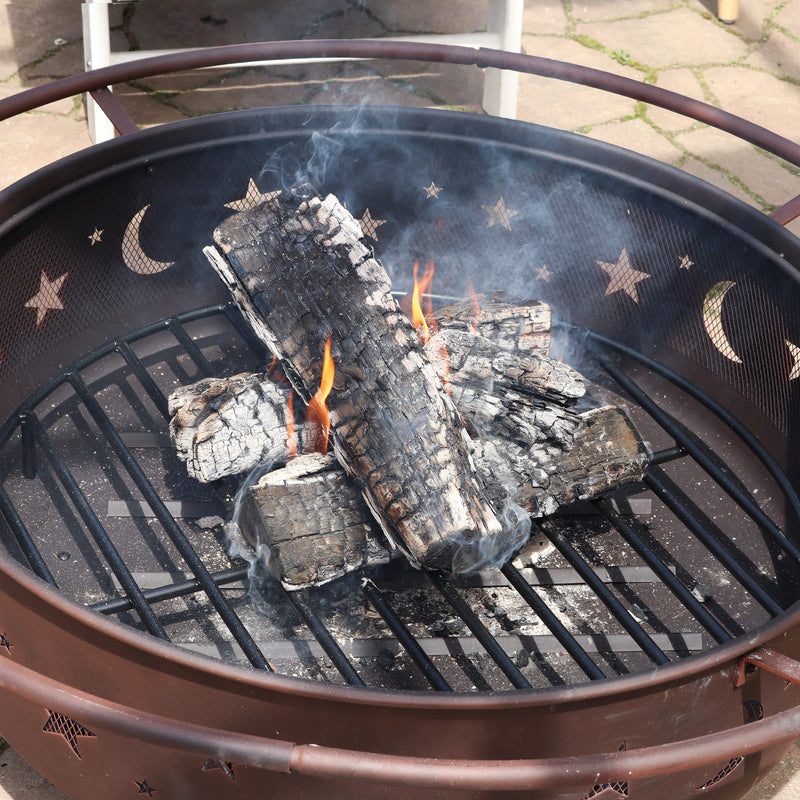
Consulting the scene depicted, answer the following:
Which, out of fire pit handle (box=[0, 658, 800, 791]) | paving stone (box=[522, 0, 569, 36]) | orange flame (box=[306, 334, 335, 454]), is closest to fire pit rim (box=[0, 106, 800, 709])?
fire pit handle (box=[0, 658, 800, 791])

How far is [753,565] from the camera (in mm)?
1868

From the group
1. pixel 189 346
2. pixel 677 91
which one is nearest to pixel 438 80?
pixel 677 91

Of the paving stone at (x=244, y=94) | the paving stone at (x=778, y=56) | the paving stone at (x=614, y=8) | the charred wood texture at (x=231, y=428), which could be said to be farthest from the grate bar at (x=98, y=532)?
the paving stone at (x=778, y=56)

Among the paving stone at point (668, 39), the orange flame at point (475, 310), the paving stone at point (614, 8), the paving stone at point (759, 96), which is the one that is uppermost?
the paving stone at point (614, 8)

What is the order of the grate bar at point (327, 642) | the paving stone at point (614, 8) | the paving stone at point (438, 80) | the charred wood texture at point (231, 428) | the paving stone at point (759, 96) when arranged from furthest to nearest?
the paving stone at point (614, 8) → the paving stone at point (438, 80) → the paving stone at point (759, 96) → the charred wood texture at point (231, 428) → the grate bar at point (327, 642)

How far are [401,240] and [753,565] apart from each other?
1.01 metres

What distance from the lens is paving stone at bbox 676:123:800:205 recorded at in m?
3.05

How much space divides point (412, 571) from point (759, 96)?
2392mm

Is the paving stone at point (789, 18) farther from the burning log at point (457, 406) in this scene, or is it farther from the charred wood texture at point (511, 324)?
the burning log at point (457, 406)

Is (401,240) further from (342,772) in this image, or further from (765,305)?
(342,772)

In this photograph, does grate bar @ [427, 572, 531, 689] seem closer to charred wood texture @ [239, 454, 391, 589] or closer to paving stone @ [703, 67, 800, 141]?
charred wood texture @ [239, 454, 391, 589]

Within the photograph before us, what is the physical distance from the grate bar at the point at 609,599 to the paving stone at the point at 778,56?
245cm

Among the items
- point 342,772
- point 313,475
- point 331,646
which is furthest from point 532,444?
point 342,772

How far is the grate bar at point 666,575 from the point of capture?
5.36ft
